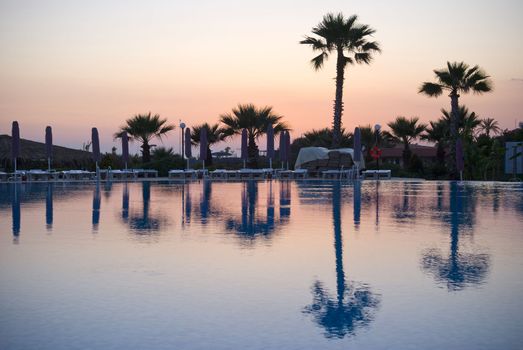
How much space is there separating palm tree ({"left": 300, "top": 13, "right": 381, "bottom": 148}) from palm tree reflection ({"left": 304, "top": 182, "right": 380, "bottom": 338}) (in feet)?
93.0

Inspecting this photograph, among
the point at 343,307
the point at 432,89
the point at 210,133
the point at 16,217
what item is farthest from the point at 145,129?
the point at 343,307

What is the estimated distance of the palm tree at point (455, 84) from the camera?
3148 cm

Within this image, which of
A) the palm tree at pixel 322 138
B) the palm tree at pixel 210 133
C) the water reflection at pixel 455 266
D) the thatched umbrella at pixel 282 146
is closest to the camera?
the water reflection at pixel 455 266

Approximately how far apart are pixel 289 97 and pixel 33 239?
34.5 meters

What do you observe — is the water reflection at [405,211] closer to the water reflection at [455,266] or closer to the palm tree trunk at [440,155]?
the water reflection at [455,266]

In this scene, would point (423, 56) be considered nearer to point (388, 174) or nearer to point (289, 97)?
point (388, 174)

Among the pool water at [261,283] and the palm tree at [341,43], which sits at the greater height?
the palm tree at [341,43]

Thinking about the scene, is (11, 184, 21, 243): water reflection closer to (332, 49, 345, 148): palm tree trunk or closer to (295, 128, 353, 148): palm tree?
(332, 49, 345, 148): palm tree trunk

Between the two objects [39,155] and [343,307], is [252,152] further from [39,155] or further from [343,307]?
[343,307]

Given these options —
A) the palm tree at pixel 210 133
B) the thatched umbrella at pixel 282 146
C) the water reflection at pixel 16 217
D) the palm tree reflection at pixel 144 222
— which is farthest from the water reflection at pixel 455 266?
the palm tree at pixel 210 133

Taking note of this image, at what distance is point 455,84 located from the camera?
3166 centimetres

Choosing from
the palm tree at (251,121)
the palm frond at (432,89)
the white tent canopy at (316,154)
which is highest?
the palm frond at (432,89)

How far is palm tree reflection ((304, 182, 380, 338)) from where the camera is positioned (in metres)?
4.52

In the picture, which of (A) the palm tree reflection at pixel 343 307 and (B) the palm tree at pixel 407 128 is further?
(B) the palm tree at pixel 407 128
